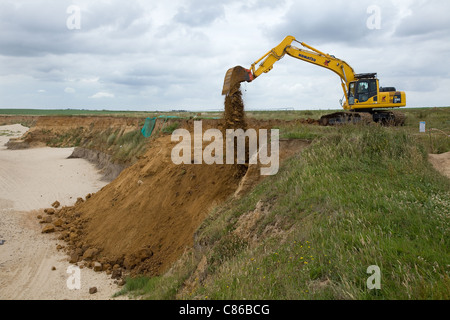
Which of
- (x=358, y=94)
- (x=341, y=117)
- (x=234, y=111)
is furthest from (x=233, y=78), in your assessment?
(x=358, y=94)

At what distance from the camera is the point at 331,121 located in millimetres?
20359

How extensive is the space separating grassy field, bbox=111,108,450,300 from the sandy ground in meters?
1.97

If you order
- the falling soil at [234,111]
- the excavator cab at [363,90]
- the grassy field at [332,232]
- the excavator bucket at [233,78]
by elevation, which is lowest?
the grassy field at [332,232]

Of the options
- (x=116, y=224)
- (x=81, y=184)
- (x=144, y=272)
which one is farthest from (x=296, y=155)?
(x=81, y=184)

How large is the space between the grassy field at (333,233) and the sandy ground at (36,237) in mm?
1970

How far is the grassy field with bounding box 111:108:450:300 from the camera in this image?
394cm

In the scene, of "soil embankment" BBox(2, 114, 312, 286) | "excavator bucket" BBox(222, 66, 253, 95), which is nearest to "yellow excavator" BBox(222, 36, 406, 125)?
"excavator bucket" BBox(222, 66, 253, 95)

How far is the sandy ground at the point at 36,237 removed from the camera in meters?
9.85

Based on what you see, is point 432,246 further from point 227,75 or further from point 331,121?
point 331,121

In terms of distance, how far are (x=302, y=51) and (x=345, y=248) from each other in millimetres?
16021

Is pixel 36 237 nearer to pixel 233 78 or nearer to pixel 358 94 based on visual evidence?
pixel 233 78

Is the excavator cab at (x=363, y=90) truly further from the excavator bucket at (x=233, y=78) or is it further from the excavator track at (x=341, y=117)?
the excavator bucket at (x=233, y=78)

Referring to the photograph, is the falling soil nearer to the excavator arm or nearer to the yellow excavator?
the excavator arm

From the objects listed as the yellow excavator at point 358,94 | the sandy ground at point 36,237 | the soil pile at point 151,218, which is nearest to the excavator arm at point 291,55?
the yellow excavator at point 358,94
